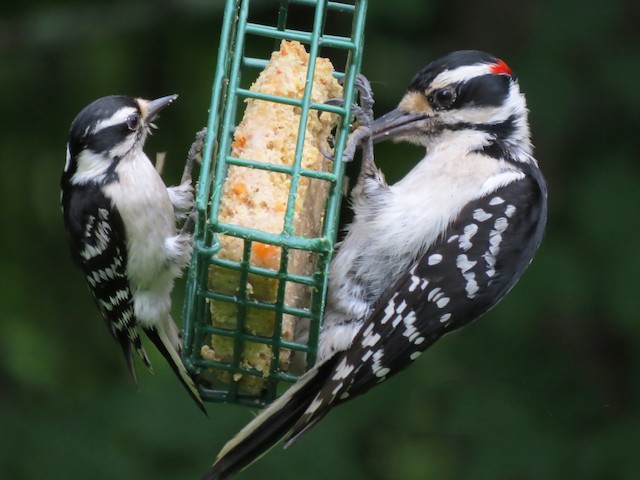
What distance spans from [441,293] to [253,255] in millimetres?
619

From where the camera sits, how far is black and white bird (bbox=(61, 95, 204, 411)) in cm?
377

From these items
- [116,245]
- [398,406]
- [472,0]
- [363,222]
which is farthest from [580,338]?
[116,245]

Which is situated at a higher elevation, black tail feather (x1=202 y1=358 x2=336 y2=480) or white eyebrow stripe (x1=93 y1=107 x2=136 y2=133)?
white eyebrow stripe (x1=93 y1=107 x2=136 y2=133)

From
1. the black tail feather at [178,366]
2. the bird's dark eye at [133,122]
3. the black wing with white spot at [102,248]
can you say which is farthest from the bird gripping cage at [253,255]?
the bird's dark eye at [133,122]

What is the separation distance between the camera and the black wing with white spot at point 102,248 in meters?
3.78

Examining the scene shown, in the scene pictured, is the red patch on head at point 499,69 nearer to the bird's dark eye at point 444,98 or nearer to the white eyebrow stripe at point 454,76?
the white eyebrow stripe at point 454,76

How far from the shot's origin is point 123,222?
12.4ft

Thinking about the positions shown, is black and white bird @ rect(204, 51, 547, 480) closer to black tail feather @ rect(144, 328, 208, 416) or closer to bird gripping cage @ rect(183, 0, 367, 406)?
bird gripping cage @ rect(183, 0, 367, 406)

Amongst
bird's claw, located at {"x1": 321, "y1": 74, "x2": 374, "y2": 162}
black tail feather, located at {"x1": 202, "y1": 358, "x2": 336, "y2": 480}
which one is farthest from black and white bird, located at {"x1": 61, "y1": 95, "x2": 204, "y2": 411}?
bird's claw, located at {"x1": 321, "y1": 74, "x2": 374, "y2": 162}

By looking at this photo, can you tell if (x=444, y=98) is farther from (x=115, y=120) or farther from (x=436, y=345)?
(x=436, y=345)

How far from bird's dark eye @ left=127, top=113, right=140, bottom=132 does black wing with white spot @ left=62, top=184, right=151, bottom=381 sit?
0.83ft

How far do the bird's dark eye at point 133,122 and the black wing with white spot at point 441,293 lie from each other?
1139mm

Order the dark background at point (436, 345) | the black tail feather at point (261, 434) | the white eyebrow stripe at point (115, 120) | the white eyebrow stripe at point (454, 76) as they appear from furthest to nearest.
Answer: the dark background at point (436, 345) → the white eyebrow stripe at point (115, 120) → the white eyebrow stripe at point (454, 76) → the black tail feather at point (261, 434)

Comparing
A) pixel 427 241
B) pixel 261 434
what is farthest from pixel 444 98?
pixel 261 434
